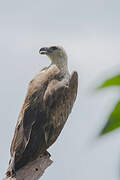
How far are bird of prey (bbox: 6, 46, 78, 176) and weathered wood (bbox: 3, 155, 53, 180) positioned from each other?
0.09 m

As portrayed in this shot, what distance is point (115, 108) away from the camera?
1146 mm

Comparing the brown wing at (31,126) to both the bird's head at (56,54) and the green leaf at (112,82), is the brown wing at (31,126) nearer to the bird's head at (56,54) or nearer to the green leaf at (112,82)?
the bird's head at (56,54)

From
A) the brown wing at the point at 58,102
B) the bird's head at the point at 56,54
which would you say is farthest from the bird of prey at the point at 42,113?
the bird's head at the point at 56,54

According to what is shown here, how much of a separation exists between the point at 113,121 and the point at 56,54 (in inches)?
372

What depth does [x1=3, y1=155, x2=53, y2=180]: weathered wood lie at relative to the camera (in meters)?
6.98

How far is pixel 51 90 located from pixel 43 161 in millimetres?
1493

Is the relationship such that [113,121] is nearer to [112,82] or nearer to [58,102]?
[112,82]

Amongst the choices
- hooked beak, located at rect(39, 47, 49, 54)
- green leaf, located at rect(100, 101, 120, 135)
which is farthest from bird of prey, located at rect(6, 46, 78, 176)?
green leaf, located at rect(100, 101, 120, 135)

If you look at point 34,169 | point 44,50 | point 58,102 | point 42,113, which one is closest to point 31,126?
point 42,113

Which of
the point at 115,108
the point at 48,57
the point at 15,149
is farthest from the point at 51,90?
the point at 115,108

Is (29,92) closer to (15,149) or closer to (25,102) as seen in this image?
(25,102)

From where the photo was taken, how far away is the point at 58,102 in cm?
884

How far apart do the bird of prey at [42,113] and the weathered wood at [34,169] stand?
3.4 inches

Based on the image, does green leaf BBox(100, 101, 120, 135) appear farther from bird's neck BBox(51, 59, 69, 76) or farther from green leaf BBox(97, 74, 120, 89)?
bird's neck BBox(51, 59, 69, 76)
